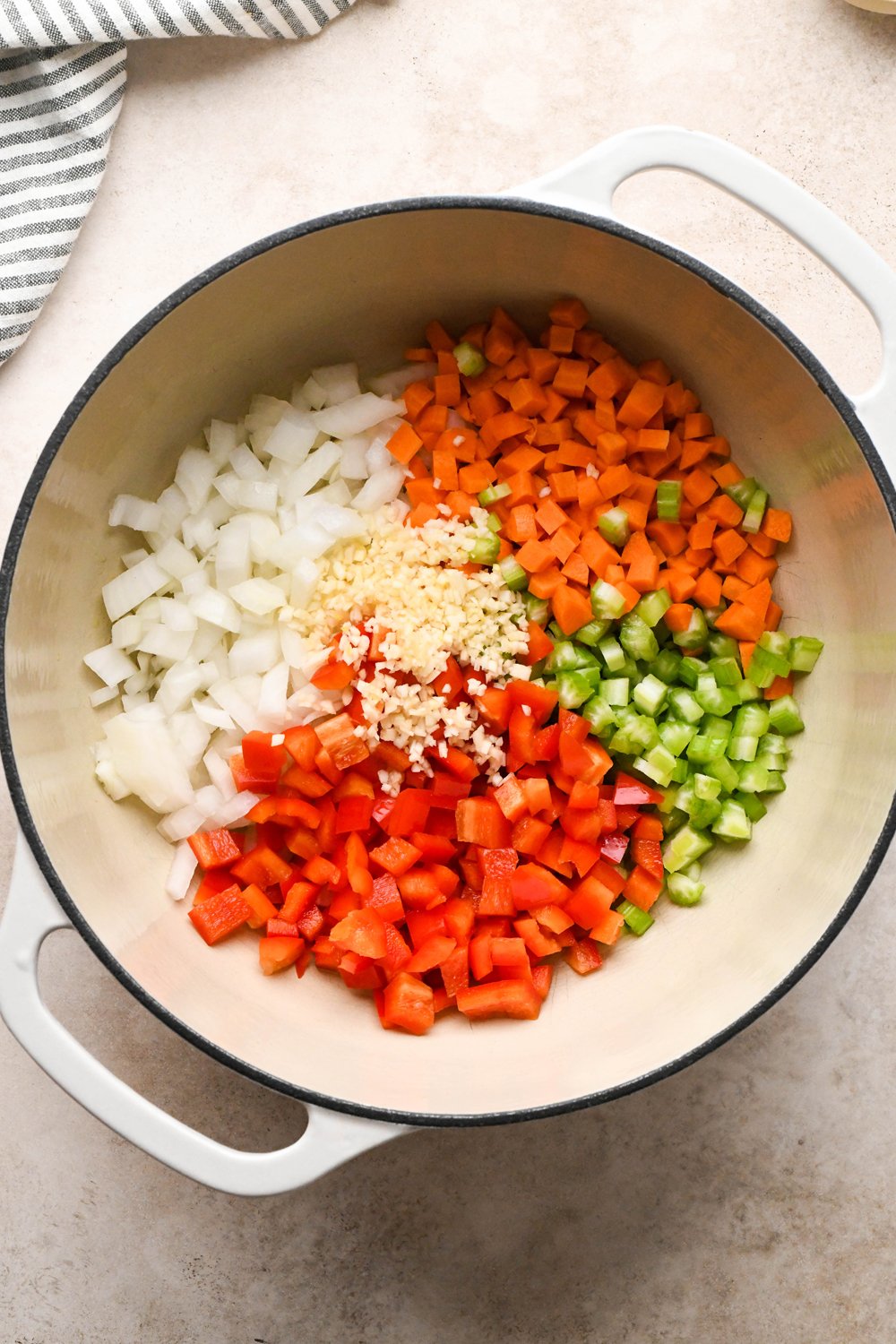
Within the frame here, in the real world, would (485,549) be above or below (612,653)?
above

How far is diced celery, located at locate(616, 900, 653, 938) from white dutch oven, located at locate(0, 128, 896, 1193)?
0.09 feet

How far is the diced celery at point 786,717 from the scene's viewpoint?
1407mm

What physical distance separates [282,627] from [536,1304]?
1.13 metres

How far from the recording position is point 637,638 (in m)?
1.40

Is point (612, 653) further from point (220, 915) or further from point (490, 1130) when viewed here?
point (490, 1130)

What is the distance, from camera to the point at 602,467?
1427 mm

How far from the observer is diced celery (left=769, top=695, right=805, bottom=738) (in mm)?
1407

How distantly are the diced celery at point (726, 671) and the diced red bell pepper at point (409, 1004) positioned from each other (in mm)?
599

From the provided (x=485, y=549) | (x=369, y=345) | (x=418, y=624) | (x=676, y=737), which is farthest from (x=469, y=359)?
(x=676, y=737)

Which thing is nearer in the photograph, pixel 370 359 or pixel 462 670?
pixel 462 670

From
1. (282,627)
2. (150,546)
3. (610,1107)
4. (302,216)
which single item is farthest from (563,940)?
(302,216)

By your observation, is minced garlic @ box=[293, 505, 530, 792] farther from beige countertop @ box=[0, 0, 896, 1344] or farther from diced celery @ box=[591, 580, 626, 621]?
beige countertop @ box=[0, 0, 896, 1344]

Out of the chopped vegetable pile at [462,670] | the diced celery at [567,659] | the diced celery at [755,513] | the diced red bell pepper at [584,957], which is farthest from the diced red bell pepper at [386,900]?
the diced celery at [755,513]

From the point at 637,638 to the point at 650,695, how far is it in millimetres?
82
